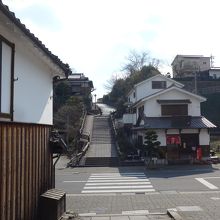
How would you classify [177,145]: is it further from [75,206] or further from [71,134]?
[75,206]

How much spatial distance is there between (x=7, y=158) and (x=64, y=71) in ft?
20.8

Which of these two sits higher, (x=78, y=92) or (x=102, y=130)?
(x=78, y=92)

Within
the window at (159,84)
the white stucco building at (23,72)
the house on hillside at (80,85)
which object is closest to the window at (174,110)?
the window at (159,84)

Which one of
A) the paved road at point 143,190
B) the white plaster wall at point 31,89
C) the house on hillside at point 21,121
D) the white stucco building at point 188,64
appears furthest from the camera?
the white stucco building at point 188,64

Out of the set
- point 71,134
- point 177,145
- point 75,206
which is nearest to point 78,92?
point 71,134

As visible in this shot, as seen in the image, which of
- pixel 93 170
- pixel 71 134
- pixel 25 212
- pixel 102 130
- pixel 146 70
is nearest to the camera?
pixel 25 212

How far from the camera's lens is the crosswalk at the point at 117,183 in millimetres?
23017

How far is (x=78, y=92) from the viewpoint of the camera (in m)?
73.7

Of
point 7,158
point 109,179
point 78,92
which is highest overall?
point 78,92

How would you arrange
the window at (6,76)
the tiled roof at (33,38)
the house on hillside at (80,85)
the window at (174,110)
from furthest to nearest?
the house on hillside at (80,85) < the window at (174,110) < the window at (6,76) < the tiled roof at (33,38)

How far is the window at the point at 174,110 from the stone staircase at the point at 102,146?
661 cm

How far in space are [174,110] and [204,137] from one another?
396cm

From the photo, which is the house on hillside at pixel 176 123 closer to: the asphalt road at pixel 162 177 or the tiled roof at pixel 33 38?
the asphalt road at pixel 162 177

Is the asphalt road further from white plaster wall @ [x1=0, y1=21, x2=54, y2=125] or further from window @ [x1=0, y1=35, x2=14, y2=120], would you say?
window @ [x1=0, y1=35, x2=14, y2=120]
